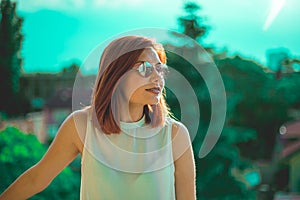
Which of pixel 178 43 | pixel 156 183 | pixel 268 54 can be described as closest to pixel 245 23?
pixel 268 54

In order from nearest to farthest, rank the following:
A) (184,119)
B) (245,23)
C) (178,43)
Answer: (184,119), (178,43), (245,23)

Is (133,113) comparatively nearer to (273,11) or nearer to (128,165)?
(128,165)

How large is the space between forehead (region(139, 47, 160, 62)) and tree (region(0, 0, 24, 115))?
1627mm

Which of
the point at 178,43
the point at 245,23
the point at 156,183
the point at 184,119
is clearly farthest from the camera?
the point at 245,23

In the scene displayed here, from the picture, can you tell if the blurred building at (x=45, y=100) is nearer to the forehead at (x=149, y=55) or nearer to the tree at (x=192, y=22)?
the tree at (x=192, y=22)

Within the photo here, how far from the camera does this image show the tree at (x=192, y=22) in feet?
8.21

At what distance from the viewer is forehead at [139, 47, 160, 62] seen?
118 cm

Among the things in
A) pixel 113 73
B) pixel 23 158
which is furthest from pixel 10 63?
pixel 113 73

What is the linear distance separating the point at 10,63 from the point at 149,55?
1681 mm

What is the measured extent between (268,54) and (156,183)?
5.37 feet

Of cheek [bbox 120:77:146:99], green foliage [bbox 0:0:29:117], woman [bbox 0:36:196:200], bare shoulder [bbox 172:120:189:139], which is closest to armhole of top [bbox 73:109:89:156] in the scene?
woman [bbox 0:36:196:200]

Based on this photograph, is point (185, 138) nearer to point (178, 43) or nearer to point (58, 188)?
point (178, 43)

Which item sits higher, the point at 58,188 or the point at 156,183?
the point at 156,183

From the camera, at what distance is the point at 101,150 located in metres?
1.16
